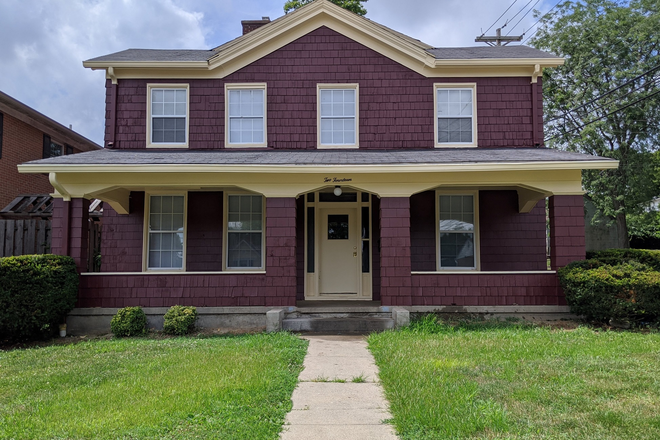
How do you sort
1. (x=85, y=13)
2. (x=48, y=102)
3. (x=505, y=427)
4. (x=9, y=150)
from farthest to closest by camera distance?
(x=48, y=102) → (x=85, y=13) → (x=9, y=150) → (x=505, y=427)

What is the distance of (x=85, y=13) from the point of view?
29.7 m

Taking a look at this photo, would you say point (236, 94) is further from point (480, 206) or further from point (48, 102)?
point (48, 102)

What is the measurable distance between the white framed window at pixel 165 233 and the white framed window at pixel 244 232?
100 cm

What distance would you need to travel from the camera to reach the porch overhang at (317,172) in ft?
28.0

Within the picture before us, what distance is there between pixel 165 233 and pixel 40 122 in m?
9.93

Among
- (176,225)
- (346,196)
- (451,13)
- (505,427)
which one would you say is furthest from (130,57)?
(451,13)

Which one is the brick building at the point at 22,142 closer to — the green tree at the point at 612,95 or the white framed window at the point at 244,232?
the white framed window at the point at 244,232

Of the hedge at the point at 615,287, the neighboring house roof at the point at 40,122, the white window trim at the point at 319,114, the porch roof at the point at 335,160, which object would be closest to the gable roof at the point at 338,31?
the white window trim at the point at 319,114

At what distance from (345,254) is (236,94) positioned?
4350 millimetres

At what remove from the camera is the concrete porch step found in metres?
8.37

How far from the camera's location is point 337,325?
332 inches

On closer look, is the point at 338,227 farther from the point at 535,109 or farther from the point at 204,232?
the point at 535,109

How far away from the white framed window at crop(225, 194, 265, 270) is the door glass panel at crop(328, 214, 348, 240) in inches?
59.8

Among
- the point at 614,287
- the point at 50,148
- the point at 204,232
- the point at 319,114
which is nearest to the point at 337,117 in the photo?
the point at 319,114
